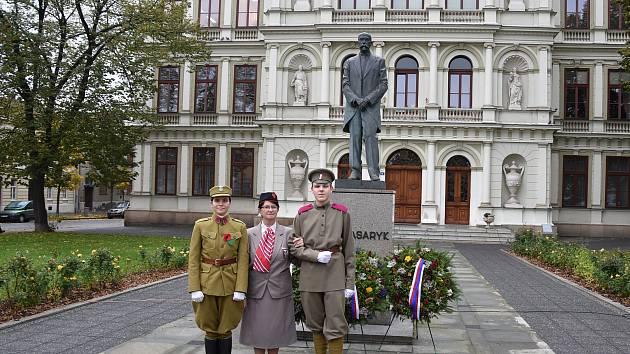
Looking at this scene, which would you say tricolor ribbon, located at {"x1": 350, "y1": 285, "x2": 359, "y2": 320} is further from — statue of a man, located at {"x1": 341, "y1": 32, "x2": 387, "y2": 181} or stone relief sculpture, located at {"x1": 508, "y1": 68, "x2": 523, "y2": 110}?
stone relief sculpture, located at {"x1": 508, "y1": 68, "x2": 523, "y2": 110}

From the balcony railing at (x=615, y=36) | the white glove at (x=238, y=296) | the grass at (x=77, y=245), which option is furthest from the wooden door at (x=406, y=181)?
the white glove at (x=238, y=296)

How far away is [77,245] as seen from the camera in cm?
2173

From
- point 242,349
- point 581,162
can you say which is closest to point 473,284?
point 242,349

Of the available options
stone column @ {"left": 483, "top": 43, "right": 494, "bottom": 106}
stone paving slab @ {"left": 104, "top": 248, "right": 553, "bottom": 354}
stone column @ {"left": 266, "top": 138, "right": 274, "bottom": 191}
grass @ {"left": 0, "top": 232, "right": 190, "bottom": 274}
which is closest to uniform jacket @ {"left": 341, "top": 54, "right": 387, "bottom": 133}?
stone paving slab @ {"left": 104, "top": 248, "right": 553, "bottom": 354}

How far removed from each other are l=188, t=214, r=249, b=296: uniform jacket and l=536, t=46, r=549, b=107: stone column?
94.2 feet

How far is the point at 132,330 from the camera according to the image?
30.0 feet

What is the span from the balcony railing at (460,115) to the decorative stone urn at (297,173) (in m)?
7.73

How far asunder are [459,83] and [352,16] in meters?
6.81

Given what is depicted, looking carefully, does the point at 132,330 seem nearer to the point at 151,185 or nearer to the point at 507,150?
the point at 507,150

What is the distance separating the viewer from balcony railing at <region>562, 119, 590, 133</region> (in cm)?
3406

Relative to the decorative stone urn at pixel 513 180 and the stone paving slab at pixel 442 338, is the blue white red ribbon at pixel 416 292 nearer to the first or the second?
the stone paving slab at pixel 442 338

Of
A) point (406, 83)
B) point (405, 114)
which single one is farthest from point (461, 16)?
point (405, 114)

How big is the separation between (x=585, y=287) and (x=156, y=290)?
994 centimetres

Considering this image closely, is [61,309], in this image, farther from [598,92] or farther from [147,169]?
[598,92]
